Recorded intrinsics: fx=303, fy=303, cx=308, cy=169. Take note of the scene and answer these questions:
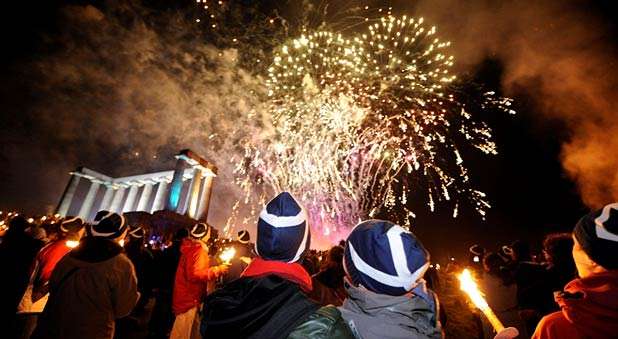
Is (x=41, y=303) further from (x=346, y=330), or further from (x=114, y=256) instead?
(x=346, y=330)

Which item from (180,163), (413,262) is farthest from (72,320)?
(180,163)

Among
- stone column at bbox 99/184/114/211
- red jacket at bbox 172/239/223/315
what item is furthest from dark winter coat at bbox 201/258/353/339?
stone column at bbox 99/184/114/211

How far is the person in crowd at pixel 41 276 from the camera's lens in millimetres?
5270

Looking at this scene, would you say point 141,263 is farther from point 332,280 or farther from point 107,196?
A: point 107,196

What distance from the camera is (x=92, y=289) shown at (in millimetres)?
3799

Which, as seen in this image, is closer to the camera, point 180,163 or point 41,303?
point 41,303

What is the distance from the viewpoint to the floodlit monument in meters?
56.4

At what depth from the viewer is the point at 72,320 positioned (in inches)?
144

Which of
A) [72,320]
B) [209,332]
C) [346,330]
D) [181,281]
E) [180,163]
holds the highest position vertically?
[346,330]

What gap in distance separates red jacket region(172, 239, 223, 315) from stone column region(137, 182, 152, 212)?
72.5 m

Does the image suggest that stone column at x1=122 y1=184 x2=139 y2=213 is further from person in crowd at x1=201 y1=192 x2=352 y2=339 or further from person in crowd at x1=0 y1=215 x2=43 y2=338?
person in crowd at x1=201 y1=192 x2=352 y2=339

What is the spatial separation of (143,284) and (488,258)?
833 cm

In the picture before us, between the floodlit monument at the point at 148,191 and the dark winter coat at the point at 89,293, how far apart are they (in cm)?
5280

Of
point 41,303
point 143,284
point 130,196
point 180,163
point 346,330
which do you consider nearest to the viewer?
point 346,330
